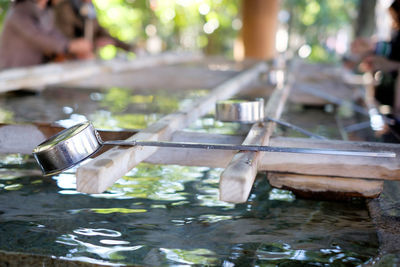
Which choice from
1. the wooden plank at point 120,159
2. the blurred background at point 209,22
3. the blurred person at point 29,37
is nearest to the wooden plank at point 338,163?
the wooden plank at point 120,159

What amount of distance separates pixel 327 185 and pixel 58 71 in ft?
9.71

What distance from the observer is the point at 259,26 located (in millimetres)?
10305

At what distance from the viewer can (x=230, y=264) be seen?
164 cm

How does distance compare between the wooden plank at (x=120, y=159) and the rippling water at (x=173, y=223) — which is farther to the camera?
the rippling water at (x=173, y=223)

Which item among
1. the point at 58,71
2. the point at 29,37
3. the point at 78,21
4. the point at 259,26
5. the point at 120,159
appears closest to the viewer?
the point at 120,159

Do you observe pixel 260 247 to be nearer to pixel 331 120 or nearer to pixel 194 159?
pixel 194 159

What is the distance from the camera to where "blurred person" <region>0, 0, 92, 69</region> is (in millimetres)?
5387

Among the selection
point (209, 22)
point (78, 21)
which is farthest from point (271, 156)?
point (209, 22)

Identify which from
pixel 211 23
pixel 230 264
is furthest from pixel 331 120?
pixel 211 23

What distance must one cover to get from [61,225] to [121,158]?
56 cm

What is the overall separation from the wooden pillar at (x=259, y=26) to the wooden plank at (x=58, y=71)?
12.6 ft

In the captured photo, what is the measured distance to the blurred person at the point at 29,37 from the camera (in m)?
5.39

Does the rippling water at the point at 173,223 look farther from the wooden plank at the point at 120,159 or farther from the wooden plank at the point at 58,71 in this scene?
the wooden plank at the point at 58,71

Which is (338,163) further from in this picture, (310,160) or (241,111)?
(241,111)
